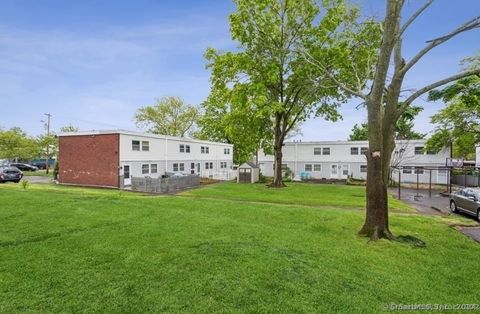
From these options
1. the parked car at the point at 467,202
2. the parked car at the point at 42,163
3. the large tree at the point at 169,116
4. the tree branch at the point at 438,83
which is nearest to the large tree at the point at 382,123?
the tree branch at the point at 438,83

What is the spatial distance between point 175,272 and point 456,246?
8.01 meters

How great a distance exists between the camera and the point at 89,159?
27125 millimetres

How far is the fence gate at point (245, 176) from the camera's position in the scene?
35.8 meters

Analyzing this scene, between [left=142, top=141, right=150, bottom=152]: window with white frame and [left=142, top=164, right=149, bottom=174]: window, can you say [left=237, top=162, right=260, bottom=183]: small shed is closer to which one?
[left=142, top=164, right=149, bottom=174]: window

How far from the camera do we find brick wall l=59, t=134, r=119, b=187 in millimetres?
25797

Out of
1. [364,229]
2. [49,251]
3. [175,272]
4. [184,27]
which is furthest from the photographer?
[184,27]

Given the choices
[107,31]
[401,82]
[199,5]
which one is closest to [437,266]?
[401,82]

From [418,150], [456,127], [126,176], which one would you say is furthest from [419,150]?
[126,176]

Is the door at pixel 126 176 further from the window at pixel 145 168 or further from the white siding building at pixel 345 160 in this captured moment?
the white siding building at pixel 345 160

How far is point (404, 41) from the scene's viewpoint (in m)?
10.1

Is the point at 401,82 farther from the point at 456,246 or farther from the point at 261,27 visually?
the point at 261,27

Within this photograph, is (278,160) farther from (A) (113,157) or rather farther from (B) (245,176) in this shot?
(A) (113,157)

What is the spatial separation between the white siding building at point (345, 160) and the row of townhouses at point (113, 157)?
58.4 feet

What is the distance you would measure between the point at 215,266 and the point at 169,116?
52.6m
